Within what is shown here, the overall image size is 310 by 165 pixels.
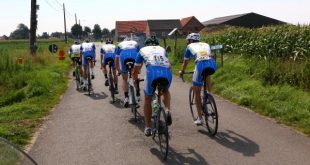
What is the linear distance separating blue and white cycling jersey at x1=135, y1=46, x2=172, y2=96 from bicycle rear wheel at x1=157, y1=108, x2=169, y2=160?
583 millimetres

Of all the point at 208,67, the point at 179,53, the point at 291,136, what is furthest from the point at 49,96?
the point at 179,53

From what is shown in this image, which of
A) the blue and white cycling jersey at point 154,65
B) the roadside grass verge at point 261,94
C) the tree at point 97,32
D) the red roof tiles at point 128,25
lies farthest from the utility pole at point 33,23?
the tree at point 97,32

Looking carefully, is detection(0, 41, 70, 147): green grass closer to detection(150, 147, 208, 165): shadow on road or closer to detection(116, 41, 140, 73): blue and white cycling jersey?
detection(116, 41, 140, 73): blue and white cycling jersey

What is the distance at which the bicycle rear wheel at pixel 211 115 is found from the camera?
27.8 feet

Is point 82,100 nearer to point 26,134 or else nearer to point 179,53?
point 26,134

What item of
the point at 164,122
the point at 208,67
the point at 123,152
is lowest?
the point at 123,152

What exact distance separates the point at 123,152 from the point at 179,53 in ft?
61.8

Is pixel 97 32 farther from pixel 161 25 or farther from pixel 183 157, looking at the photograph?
pixel 183 157

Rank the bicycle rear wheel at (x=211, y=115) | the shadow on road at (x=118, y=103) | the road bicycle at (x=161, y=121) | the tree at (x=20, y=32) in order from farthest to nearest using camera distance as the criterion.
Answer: the tree at (x=20, y=32), the shadow on road at (x=118, y=103), the bicycle rear wheel at (x=211, y=115), the road bicycle at (x=161, y=121)

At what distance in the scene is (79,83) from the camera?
53.6ft

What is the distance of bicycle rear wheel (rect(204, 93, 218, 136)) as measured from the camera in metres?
8.49

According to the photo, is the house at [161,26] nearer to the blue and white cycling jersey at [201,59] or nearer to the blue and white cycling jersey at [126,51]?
the blue and white cycling jersey at [126,51]

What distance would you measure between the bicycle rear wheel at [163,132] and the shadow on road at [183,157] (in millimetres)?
139

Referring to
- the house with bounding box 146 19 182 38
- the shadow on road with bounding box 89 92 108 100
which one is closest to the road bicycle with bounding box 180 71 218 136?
the shadow on road with bounding box 89 92 108 100
